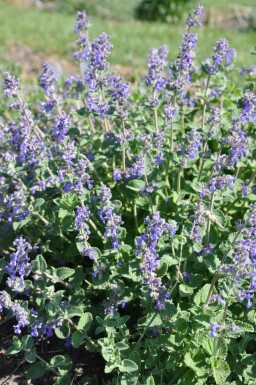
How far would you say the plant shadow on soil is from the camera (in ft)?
10.6

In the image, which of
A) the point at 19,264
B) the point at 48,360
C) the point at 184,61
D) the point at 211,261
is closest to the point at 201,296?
the point at 211,261

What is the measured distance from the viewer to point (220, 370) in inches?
106

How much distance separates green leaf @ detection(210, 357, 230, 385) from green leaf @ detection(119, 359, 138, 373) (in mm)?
378

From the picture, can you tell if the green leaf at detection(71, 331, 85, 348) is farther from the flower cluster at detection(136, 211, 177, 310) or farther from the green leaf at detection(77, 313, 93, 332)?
the flower cluster at detection(136, 211, 177, 310)

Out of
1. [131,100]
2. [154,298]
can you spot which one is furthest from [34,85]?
[154,298]

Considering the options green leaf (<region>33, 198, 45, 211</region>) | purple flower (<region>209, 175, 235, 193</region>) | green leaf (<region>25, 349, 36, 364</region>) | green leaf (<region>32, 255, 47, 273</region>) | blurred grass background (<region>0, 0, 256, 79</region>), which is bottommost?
blurred grass background (<region>0, 0, 256, 79</region>)

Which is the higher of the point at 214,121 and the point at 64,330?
the point at 214,121

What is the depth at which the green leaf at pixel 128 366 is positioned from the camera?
106 inches

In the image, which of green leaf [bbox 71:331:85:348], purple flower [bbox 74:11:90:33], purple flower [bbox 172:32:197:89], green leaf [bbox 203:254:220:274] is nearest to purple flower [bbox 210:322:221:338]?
green leaf [bbox 203:254:220:274]

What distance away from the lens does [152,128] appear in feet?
11.6

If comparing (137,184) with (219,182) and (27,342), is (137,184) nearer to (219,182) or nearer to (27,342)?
(219,182)

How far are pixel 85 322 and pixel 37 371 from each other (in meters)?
0.41

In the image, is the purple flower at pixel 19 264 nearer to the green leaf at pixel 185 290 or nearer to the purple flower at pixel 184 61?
the green leaf at pixel 185 290

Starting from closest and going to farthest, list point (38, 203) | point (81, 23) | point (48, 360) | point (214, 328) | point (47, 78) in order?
point (214, 328) < point (38, 203) < point (48, 360) < point (47, 78) < point (81, 23)
